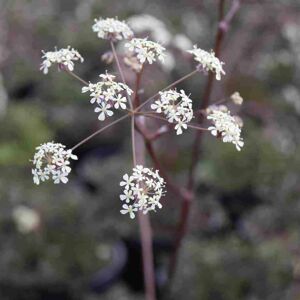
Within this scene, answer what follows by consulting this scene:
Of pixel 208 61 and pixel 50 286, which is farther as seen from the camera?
pixel 50 286

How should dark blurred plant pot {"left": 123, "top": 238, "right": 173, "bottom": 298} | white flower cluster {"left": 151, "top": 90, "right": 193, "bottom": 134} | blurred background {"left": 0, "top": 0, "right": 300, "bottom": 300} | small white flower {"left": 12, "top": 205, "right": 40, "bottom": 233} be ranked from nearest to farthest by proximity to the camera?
white flower cluster {"left": 151, "top": 90, "right": 193, "bottom": 134}, blurred background {"left": 0, "top": 0, "right": 300, "bottom": 300}, small white flower {"left": 12, "top": 205, "right": 40, "bottom": 233}, dark blurred plant pot {"left": 123, "top": 238, "right": 173, "bottom": 298}

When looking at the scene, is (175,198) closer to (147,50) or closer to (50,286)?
(50,286)

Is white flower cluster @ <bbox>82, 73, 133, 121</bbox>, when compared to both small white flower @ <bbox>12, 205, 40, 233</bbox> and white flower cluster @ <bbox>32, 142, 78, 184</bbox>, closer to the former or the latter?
white flower cluster @ <bbox>32, 142, 78, 184</bbox>

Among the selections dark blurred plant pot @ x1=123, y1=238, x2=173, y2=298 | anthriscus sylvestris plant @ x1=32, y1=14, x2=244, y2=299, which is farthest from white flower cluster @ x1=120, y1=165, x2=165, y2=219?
dark blurred plant pot @ x1=123, y1=238, x2=173, y2=298

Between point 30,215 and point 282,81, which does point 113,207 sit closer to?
point 30,215

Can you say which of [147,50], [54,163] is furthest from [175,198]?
[54,163]

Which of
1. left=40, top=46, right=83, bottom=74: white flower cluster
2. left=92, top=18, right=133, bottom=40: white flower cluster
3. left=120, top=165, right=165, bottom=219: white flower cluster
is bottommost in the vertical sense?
left=120, top=165, right=165, bottom=219: white flower cluster

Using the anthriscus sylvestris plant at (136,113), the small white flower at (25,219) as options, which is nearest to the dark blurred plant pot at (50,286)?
the small white flower at (25,219)

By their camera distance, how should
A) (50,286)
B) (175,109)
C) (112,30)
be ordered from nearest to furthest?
(175,109) < (112,30) < (50,286)
